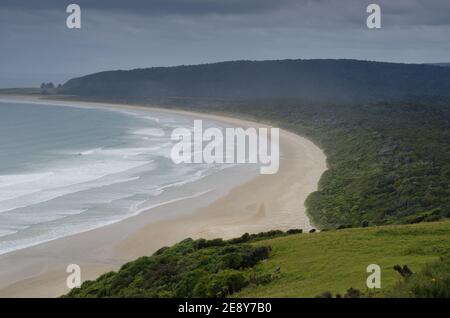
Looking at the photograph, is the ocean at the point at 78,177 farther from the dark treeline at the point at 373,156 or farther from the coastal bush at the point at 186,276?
the dark treeline at the point at 373,156

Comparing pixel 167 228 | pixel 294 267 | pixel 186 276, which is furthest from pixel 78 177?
pixel 294 267

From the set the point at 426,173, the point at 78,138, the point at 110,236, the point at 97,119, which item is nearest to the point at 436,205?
the point at 426,173

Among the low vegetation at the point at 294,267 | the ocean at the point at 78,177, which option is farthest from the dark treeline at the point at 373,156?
the ocean at the point at 78,177

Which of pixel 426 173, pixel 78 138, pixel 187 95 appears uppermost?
pixel 187 95

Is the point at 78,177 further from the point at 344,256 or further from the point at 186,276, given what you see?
the point at 344,256

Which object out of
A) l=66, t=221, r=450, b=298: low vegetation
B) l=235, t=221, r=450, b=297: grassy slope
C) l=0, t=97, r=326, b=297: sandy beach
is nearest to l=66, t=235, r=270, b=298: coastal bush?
l=66, t=221, r=450, b=298: low vegetation
